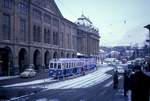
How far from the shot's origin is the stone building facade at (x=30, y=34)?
157ft

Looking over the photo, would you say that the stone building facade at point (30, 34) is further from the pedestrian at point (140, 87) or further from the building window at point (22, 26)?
the pedestrian at point (140, 87)

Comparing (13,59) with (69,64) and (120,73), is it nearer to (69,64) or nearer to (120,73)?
(69,64)

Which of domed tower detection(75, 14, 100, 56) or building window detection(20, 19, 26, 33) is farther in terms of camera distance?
domed tower detection(75, 14, 100, 56)

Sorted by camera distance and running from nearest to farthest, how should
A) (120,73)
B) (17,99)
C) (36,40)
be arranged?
(17,99), (120,73), (36,40)

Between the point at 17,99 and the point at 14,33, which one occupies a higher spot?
the point at 14,33

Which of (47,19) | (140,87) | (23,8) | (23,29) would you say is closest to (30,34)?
(23,29)

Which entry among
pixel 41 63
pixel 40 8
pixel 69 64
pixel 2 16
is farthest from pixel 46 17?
pixel 69 64

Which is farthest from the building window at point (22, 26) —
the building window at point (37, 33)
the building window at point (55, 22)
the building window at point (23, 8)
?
the building window at point (55, 22)

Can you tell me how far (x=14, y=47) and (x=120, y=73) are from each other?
19.5 metres

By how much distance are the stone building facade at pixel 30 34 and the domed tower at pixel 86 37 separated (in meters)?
35.7

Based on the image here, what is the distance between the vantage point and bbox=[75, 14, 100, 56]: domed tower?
11812cm

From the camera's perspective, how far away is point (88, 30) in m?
128

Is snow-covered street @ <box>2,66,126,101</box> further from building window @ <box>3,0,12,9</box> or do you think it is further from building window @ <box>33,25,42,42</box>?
building window @ <box>33,25,42,42</box>

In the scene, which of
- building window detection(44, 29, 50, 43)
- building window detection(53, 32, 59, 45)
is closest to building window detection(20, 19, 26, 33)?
building window detection(44, 29, 50, 43)
